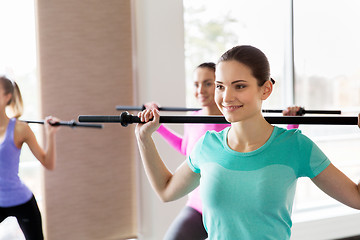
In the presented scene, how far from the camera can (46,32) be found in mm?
2572

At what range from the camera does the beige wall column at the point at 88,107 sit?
2.61 m

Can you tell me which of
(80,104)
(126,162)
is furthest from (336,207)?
(80,104)

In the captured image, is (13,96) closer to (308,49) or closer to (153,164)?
(153,164)

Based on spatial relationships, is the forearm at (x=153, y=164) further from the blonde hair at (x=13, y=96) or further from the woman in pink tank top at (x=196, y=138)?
the blonde hair at (x=13, y=96)

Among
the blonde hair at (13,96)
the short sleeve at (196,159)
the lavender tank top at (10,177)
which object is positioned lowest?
the lavender tank top at (10,177)

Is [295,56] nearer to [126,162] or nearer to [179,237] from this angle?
[126,162]

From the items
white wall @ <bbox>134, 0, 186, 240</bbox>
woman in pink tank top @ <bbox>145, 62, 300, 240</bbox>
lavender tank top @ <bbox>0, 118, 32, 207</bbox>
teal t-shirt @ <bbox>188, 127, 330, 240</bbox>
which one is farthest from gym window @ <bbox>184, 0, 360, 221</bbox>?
teal t-shirt @ <bbox>188, 127, 330, 240</bbox>

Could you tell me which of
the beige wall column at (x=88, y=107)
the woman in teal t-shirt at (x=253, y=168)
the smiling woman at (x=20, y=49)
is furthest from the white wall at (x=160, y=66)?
the woman in teal t-shirt at (x=253, y=168)

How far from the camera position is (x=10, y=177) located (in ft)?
6.80

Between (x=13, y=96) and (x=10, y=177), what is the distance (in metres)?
0.47

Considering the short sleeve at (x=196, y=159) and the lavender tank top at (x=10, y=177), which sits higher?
the short sleeve at (x=196, y=159)

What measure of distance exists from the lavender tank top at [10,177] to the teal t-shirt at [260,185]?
132 centimetres

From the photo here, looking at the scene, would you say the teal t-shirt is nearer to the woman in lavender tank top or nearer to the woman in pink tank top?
the woman in pink tank top

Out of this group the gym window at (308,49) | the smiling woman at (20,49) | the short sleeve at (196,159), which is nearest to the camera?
the short sleeve at (196,159)
